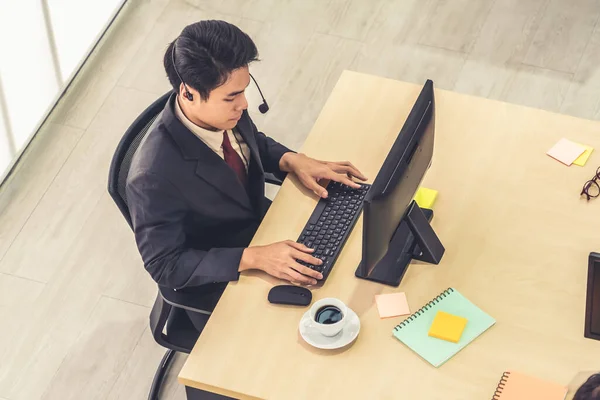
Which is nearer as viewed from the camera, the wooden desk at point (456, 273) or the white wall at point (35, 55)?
the wooden desk at point (456, 273)

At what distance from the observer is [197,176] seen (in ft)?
7.29

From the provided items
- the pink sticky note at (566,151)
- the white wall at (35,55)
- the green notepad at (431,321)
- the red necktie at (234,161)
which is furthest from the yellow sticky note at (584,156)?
the white wall at (35,55)

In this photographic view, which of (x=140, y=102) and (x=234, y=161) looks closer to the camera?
(x=234, y=161)

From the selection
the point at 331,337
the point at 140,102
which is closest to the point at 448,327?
the point at 331,337

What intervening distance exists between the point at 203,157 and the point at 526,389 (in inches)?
38.0

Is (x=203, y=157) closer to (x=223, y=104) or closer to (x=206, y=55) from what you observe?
(x=223, y=104)

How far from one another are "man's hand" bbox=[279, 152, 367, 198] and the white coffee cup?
0.38 metres

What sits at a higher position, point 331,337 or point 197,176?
point 197,176

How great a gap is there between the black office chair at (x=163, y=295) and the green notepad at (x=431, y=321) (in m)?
0.57

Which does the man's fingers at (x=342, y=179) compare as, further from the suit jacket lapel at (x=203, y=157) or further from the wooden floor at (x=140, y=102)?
the wooden floor at (x=140, y=102)

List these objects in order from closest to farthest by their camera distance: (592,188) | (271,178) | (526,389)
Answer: (526,389)
(592,188)
(271,178)

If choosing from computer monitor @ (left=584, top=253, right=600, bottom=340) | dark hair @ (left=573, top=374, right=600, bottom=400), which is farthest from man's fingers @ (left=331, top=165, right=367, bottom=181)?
dark hair @ (left=573, top=374, right=600, bottom=400)

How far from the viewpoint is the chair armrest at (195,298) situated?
2348 mm

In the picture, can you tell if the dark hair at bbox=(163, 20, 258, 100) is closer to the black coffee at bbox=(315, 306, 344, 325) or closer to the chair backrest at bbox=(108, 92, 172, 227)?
the chair backrest at bbox=(108, 92, 172, 227)
